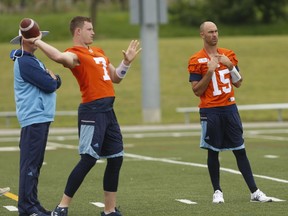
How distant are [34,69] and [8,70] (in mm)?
36097

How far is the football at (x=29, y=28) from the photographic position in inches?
400

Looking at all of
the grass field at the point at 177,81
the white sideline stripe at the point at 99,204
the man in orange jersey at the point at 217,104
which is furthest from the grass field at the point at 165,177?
the grass field at the point at 177,81

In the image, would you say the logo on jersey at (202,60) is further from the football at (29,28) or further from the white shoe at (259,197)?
the football at (29,28)

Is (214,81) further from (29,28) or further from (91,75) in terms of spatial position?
(29,28)

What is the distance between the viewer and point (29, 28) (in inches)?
400

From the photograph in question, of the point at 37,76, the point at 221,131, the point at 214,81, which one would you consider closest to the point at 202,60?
the point at 214,81

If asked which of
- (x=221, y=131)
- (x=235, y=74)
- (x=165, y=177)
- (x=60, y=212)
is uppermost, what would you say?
(x=235, y=74)

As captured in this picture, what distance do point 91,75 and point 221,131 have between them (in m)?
2.24

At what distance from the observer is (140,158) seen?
19406 millimetres

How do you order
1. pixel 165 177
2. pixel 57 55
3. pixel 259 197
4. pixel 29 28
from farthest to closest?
pixel 165 177 < pixel 259 197 < pixel 29 28 < pixel 57 55

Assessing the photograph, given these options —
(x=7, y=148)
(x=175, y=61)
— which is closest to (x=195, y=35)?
(x=175, y=61)

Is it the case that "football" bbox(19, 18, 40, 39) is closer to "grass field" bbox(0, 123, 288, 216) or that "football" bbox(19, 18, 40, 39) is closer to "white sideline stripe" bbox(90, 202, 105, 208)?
"grass field" bbox(0, 123, 288, 216)

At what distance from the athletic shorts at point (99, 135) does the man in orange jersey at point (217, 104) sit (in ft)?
5.52

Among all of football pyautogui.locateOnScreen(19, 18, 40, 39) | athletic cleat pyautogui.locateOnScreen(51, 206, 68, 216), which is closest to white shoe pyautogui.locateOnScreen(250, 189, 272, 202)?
athletic cleat pyautogui.locateOnScreen(51, 206, 68, 216)
